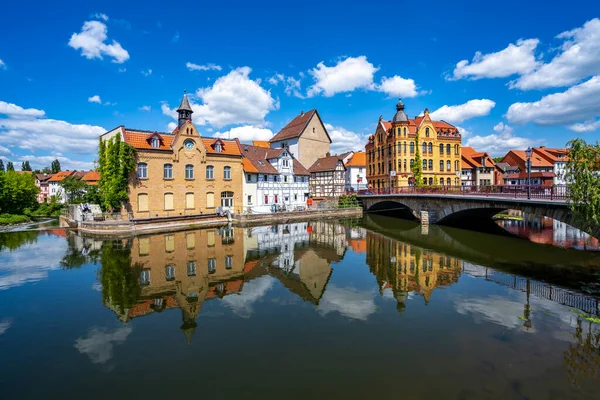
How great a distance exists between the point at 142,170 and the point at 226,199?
9831mm

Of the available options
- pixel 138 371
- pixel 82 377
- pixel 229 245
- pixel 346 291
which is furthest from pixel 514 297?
pixel 229 245

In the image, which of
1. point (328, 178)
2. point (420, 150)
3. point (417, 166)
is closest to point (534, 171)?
point (420, 150)

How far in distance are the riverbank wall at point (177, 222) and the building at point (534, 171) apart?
47.2 metres

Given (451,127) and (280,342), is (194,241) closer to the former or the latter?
(280,342)

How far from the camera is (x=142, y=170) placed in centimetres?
3216

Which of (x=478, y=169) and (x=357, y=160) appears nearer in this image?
(x=478, y=169)

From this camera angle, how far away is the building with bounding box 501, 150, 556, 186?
62.7 meters

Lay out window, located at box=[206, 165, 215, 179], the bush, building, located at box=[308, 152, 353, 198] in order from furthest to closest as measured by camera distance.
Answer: building, located at box=[308, 152, 353, 198] → the bush → window, located at box=[206, 165, 215, 179]

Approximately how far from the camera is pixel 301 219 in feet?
129

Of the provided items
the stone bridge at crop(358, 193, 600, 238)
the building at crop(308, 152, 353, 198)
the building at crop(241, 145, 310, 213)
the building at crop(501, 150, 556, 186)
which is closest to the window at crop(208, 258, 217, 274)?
the stone bridge at crop(358, 193, 600, 238)

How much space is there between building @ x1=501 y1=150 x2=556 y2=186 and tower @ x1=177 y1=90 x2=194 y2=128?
6243cm

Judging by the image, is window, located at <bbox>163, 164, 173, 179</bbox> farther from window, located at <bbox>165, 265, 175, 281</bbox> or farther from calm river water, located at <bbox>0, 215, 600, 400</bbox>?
window, located at <bbox>165, 265, 175, 281</bbox>

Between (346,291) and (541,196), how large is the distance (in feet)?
50.6

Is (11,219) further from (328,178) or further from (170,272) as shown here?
(328,178)
